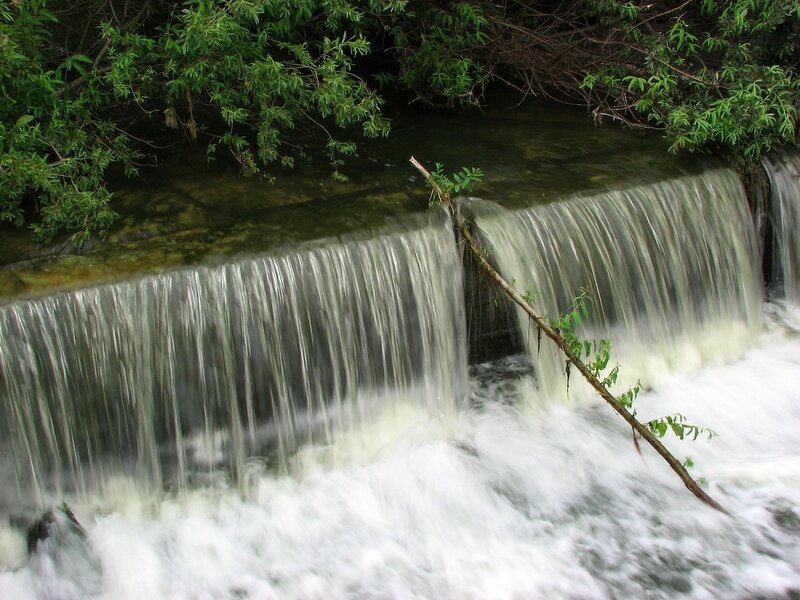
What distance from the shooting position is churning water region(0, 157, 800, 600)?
4047 millimetres

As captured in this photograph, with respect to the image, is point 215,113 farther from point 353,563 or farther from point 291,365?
point 353,563

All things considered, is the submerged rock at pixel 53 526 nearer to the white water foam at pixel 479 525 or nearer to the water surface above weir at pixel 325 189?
the white water foam at pixel 479 525

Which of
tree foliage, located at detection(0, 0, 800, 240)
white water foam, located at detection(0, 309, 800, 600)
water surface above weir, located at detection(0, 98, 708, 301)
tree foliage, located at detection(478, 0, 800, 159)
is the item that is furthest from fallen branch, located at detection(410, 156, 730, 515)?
tree foliage, located at detection(478, 0, 800, 159)

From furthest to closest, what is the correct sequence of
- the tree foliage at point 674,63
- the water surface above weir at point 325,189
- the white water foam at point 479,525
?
1. the tree foliage at point 674,63
2. the water surface above weir at point 325,189
3. the white water foam at point 479,525

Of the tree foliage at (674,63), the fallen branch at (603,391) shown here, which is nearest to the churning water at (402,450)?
the fallen branch at (603,391)

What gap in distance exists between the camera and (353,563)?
4.13 metres

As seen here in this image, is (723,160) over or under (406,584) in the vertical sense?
over

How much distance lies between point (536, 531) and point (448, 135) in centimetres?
343

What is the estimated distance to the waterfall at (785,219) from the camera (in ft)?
20.2

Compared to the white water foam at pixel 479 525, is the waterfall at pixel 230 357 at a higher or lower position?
higher

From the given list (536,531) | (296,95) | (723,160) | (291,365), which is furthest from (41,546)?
(723,160)

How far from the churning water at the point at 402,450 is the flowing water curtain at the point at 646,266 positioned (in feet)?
0.08

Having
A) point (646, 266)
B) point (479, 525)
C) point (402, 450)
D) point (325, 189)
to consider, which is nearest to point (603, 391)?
point (479, 525)

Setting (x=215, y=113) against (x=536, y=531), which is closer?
(x=536, y=531)
